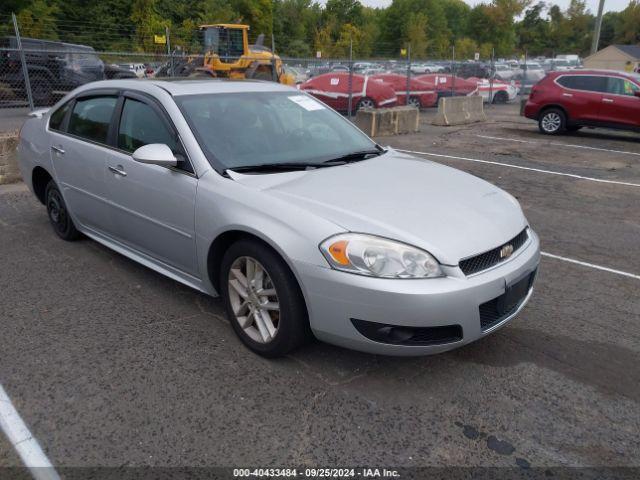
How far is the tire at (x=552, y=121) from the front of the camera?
13891mm

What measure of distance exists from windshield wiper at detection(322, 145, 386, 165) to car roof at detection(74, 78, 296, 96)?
877 millimetres

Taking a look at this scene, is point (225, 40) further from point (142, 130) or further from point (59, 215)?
point (142, 130)

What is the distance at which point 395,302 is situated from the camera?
2.70 meters

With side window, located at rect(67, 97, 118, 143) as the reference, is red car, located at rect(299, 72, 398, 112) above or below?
below

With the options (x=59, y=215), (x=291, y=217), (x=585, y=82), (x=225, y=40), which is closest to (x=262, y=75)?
(x=225, y=40)

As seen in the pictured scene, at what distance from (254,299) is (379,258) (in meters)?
0.86

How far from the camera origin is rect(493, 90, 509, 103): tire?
939 inches

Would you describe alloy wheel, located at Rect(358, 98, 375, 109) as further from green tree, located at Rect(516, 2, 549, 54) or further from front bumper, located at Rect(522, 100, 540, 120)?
green tree, located at Rect(516, 2, 549, 54)

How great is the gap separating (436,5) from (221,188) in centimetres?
8632

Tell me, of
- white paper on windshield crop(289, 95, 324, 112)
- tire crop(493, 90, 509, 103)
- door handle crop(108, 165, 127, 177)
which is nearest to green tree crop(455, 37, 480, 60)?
tire crop(493, 90, 509, 103)

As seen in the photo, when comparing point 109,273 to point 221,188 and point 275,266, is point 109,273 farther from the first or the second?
point 275,266

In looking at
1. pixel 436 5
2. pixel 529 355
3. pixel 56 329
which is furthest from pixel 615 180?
pixel 436 5

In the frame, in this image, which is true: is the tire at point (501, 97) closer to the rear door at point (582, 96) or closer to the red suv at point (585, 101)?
the red suv at point (585, 101)

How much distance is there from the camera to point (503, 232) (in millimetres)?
3131
